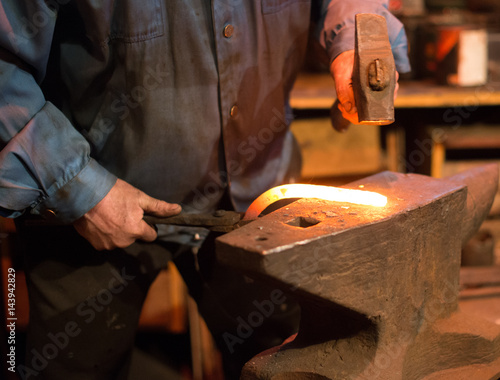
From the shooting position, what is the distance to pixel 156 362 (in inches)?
85.4

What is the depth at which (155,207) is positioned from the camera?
113 centimetres

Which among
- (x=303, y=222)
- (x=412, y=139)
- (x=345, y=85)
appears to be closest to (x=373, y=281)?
(x=303, y=222)

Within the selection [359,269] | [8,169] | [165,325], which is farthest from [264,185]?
[165,325]

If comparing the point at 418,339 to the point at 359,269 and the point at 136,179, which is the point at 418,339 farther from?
the point at 136,179

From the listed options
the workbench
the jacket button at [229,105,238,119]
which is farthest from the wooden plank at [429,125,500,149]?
the jacket button at [229,105,238,119]

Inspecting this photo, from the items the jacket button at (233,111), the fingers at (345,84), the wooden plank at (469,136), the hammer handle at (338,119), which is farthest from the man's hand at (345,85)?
the wooden plank at (469,136)

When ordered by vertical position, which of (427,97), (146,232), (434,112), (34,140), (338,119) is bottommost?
(434,112)

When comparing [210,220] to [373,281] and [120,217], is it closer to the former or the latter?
[120,217]

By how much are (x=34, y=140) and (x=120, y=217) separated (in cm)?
24

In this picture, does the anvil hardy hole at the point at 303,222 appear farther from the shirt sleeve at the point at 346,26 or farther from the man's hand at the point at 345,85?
the shirt sleeve at the point at 346,26

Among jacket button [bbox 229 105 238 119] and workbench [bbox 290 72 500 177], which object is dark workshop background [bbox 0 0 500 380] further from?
jacket button [bbox 229 105 238 119]

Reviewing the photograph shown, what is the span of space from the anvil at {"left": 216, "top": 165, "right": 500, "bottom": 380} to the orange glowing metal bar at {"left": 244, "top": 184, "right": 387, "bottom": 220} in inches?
0.8

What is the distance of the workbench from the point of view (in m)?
2.34

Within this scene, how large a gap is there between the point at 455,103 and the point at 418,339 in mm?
1585
